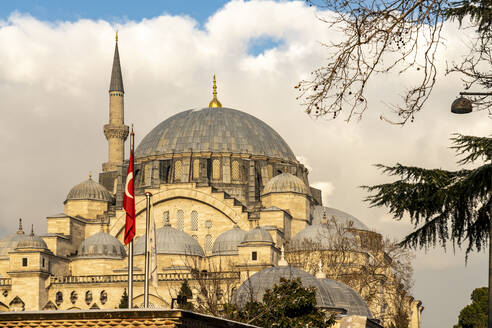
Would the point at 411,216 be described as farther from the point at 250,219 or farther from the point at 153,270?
the point at 250,219

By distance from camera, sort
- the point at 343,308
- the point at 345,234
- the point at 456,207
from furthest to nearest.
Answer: the point at 345,234 → the point at 343,308 → the point at 456,207

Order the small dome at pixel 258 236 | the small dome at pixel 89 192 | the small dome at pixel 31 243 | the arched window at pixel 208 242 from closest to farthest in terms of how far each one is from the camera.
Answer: the small dome at pixel 258 236 < the small dome at pixel 31 243 < the arched window at pixel 208 242 < the small dome at pixel 89 192

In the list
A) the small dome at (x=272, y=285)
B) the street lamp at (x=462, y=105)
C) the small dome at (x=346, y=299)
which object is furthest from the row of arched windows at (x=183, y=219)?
the street lamp at (x=462, y=105)

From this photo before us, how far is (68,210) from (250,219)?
13.8m

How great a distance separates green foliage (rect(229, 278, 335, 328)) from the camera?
34.0 m

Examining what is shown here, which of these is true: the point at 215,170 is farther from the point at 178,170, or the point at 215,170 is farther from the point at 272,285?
the point at 272,285

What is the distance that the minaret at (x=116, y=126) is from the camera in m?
83.8

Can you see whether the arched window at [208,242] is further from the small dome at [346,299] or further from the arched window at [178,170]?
the small dome at [346,299]

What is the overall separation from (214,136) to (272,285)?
3629 cm

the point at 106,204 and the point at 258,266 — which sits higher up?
the point at 106,204

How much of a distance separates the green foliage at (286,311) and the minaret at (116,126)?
4954 centimetres

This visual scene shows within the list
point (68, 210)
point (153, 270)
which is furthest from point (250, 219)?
point (153, 270)

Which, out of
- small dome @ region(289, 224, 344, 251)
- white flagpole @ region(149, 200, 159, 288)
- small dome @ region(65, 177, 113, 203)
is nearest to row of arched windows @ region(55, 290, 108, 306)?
small dome @ region(65, 177, 113, 203)

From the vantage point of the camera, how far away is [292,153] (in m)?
84.8
